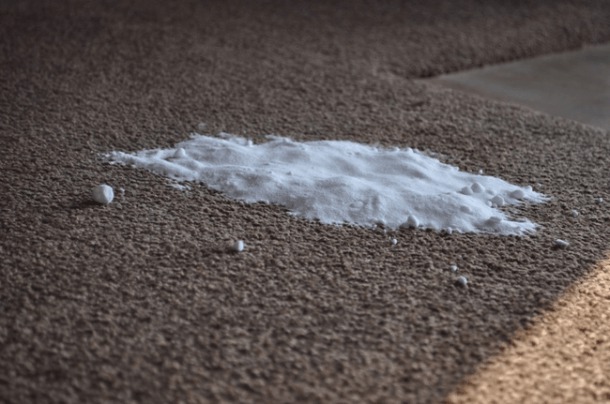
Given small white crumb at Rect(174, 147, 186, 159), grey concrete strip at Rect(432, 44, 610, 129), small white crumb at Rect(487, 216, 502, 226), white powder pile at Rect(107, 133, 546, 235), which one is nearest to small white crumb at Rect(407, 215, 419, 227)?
white powder pile at Rect(107, 133, 546, 235)

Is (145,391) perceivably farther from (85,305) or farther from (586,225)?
(586,225)

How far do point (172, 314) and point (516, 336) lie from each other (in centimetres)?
62

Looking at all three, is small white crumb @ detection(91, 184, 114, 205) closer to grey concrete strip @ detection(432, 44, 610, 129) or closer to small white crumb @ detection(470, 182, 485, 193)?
small white crumb @ detection(470, 182, 485, 193)

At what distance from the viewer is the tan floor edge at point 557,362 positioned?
4.25 feet

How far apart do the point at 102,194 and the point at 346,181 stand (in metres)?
0.59

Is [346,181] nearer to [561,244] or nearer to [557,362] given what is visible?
[561,244]

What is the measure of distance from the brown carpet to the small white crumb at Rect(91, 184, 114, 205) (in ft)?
0.10

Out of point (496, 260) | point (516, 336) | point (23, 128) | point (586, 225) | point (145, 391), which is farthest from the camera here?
point (23, 128)

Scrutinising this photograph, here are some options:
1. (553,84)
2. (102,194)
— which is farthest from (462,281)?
(553,84)

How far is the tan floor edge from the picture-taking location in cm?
130

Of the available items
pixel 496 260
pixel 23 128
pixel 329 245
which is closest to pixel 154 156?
pixel 23 128

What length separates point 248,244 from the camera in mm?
1700

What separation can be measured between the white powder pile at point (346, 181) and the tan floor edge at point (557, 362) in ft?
1.03

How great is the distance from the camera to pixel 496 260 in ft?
5.56
